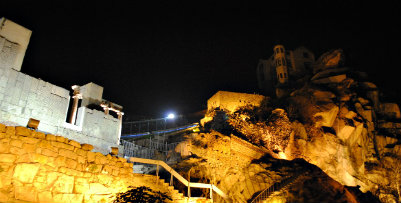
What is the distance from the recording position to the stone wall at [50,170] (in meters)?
6.20

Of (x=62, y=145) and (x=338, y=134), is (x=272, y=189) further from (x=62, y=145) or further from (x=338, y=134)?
(x=338, y=134)

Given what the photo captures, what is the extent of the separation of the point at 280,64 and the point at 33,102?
33517 mm

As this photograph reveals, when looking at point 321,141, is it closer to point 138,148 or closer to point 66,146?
point 138,148

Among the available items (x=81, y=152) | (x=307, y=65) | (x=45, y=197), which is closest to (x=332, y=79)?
(x=307, y=65)

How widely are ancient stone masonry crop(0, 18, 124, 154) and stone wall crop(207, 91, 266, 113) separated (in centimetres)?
1400

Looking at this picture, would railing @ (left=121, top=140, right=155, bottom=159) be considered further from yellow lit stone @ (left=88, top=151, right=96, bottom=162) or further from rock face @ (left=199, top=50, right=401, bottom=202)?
yellow lit stone @ (left=88, top=151, right=96, bottom=162)

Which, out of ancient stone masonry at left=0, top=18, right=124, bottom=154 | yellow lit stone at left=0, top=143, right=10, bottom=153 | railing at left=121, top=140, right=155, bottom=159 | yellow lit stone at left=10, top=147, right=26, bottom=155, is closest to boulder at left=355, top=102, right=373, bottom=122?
railing at left=121, top=140, right=155, bottom=159

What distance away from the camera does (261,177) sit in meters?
18.2

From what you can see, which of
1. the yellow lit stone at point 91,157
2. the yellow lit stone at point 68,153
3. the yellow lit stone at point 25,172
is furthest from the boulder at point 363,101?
the yellow lit stone at point 25,172

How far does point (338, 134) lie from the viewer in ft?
83.4

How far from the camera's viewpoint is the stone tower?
3891 cm

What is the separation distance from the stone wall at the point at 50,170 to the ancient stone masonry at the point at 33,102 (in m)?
8.08

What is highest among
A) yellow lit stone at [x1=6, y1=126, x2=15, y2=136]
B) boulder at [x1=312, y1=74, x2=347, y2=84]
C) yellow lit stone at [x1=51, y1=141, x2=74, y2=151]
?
boulder at [x1=312, y1=74, x2=347, y2=84]

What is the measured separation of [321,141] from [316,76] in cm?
1069
